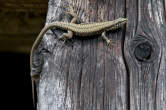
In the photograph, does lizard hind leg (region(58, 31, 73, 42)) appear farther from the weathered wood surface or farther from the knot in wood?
the knot in wood

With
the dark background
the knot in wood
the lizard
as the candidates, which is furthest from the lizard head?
the dark background

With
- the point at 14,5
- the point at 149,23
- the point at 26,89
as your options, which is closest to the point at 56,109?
the point at 149,23

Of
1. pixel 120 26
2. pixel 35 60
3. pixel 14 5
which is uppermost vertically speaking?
pixel 14 5

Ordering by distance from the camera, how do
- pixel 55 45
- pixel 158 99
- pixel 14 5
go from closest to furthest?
1. pixel 158 99
2. pixel 55 45
3. pixel 14 5

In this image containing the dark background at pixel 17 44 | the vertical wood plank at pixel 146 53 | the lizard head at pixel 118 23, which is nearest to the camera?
the vertical wood plank at pixel 146 53

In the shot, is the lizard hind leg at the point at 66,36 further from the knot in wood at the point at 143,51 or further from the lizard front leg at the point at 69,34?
the knot in wood at the point at 143,51

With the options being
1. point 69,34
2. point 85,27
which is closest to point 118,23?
point 85,27

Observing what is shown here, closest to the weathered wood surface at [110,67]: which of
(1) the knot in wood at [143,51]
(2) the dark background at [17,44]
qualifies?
(1) the knot in wood at [143,51]

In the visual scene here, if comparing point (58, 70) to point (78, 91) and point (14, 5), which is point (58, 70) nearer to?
point (78, 91)
